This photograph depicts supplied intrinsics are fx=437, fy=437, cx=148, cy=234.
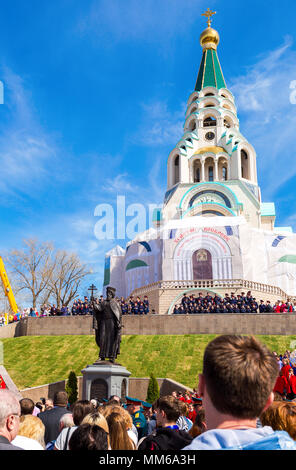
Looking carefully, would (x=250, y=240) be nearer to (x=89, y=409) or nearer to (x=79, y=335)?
(x=79, y=335)

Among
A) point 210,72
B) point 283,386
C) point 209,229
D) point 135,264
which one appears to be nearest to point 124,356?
point 283,386

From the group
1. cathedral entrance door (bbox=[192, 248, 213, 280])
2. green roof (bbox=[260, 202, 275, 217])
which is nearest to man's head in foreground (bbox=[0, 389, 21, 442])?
cathedral entrance door (bbox=[192, 248, 213, 280])

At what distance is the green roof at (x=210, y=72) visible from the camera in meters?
54.1

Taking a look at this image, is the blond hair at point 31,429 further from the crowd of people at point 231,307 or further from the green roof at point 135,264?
the green roof at point 135,264

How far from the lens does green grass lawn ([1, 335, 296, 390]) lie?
21.5 meters

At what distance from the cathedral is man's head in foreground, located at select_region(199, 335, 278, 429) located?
32.5 m

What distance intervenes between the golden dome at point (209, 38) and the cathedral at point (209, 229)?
2721 millimetres

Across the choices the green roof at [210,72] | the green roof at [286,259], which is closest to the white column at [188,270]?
the green roof at [286,259]

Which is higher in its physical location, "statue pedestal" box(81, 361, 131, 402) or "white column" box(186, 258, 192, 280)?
"white column" box(186, 258, 192, 280)

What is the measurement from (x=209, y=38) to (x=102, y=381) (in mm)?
54770

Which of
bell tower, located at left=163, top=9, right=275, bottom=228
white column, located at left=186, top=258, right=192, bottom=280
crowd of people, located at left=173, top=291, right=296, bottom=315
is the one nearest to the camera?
crowd of people, located at left=173, top=291, right=296, bottom=315

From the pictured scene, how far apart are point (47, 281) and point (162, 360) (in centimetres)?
3201

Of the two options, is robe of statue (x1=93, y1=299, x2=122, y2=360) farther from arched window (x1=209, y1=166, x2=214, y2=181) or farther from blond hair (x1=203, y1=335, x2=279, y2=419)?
arched window (x1=209, y1=166, x2=214, y2=181)

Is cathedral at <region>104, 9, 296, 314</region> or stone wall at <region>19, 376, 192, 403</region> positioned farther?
cathedral at <region>104, 9, 296, 314</region>
